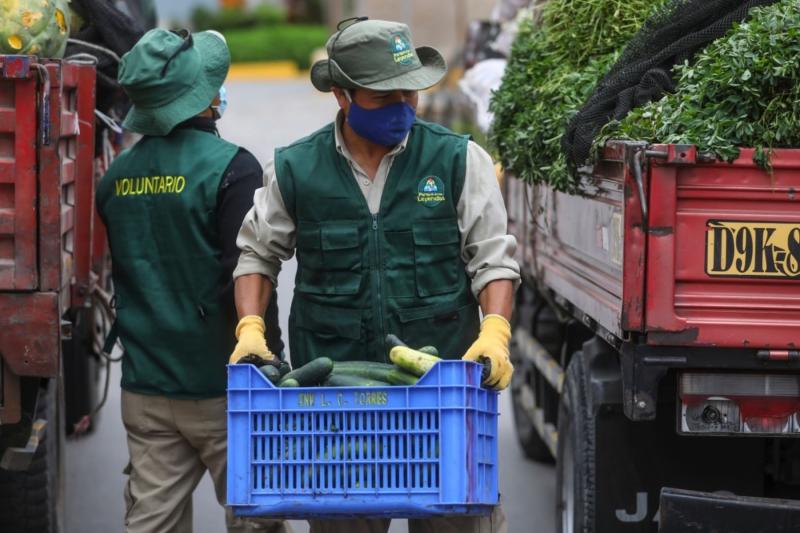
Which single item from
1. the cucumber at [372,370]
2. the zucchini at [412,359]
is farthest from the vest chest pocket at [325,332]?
the zucchini at [412,359]

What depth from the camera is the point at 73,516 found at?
8.03 metres

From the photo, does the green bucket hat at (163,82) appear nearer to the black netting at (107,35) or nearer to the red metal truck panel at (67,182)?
the red metal truck panel at (67,182)

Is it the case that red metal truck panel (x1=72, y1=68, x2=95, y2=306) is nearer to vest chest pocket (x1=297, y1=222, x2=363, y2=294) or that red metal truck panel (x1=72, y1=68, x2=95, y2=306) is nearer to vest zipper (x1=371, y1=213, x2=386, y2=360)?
vest chest pocket (x1=297, y1=222, x2=363, y2=294)

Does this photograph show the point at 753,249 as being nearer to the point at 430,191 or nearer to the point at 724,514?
the point at 724,514

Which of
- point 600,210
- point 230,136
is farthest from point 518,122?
point 230,136

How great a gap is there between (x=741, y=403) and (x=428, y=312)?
1189mm

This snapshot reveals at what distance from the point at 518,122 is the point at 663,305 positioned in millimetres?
2329

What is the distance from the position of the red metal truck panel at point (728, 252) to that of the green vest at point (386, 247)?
0.71 m

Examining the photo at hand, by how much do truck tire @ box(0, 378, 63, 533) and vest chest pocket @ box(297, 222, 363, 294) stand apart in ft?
6.54

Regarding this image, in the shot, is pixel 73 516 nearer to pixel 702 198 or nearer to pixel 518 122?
pixel 518 122

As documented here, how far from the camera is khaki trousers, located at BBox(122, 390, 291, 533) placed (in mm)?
5371

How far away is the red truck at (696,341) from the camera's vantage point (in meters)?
5.05

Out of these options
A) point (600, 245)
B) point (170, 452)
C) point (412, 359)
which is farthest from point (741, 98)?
point (170, 452)

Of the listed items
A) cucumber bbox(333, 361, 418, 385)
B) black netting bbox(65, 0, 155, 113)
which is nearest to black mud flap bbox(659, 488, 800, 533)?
cucumber bbox(333, 361, 418, 385)
